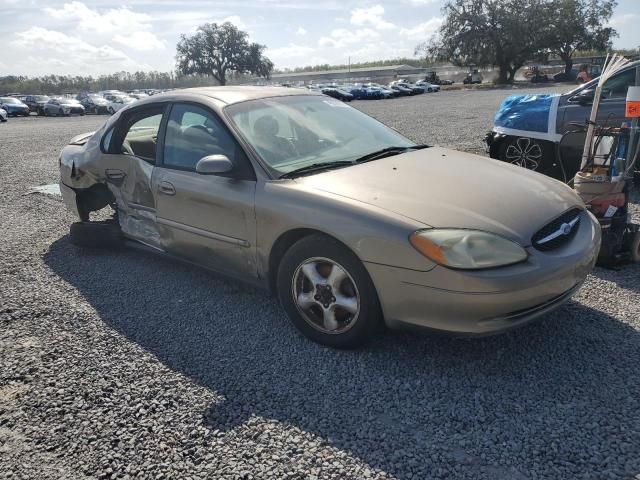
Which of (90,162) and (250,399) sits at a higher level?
(90,162)

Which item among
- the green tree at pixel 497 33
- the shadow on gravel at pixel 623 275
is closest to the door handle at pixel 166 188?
the shadow on gravel at pixel 623 275

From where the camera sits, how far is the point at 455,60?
219 feet

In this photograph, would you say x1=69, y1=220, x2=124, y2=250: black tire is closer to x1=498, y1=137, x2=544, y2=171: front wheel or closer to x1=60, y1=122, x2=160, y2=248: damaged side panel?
x1=60, y1=122, x2=160, y2=248: damaged side panel

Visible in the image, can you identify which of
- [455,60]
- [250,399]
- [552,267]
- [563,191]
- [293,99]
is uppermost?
[455,60]

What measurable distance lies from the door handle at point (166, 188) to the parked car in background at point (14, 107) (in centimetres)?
Answer: 3794

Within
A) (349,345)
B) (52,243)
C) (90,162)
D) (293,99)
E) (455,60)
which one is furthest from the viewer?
(455,60)

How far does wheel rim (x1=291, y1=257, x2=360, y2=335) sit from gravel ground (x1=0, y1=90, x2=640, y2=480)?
0.62 feet

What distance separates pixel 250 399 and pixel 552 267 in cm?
171

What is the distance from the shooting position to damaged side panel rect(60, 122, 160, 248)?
4172 mm

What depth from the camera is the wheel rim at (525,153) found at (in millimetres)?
7039

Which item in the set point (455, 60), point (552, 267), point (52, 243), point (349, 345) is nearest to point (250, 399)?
point (349, 345)

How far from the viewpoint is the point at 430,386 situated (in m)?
2.72

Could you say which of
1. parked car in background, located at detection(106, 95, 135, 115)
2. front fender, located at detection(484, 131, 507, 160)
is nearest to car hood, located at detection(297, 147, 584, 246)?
front fender, located at detection(484, 131, 507, 160)

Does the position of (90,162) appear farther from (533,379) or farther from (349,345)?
(533,379)
